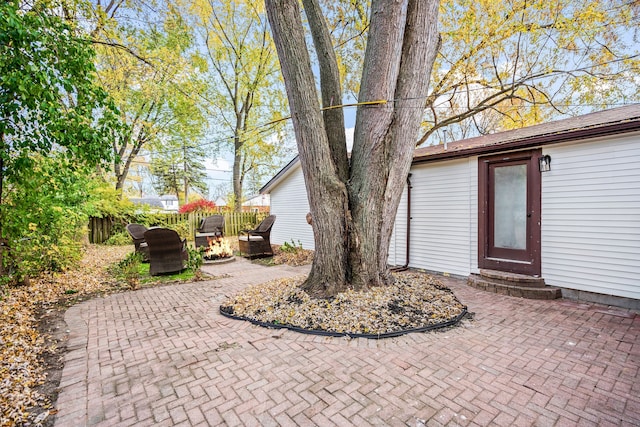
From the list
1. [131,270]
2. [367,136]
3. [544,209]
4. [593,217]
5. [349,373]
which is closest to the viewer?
[349,373]

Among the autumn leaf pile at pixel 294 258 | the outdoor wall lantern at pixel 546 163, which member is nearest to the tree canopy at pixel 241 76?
the autumn leaf pile at pixel 294 258

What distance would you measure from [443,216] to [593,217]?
2.30 m

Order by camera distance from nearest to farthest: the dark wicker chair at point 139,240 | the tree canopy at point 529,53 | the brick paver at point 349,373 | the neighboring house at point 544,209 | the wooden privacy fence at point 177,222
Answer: the brick paver at point 349,373
the neighboring house at point 544,209
the dark wicker chair at point 139,240
the tree canopy at point 529,53
the wooden privacy fence at point 177,222

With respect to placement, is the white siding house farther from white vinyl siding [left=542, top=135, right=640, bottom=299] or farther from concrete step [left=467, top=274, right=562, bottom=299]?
white vinyl siding [left=542, top=135, right=640, bottom=299]

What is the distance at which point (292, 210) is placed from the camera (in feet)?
34.1

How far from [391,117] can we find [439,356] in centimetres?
290

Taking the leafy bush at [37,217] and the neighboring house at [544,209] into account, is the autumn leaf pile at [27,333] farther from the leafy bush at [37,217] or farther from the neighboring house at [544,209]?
the neighboring house at [544,209]

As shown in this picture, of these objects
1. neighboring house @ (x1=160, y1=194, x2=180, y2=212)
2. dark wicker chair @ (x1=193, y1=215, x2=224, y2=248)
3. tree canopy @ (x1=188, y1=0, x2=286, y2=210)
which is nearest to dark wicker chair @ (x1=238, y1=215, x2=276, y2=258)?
dark wicker chair @ (x1=193, y1=215, x2=224, y2=248)

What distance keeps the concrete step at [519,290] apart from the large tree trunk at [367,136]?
2.22 meters

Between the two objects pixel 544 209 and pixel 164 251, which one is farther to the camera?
pixel 164 251

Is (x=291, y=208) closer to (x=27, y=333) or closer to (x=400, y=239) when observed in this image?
(x=400, y=239)

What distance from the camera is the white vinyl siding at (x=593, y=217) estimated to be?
12.9ft

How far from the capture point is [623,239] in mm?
3971

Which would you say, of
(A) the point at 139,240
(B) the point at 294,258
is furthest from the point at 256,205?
(A) the point at 139,240
